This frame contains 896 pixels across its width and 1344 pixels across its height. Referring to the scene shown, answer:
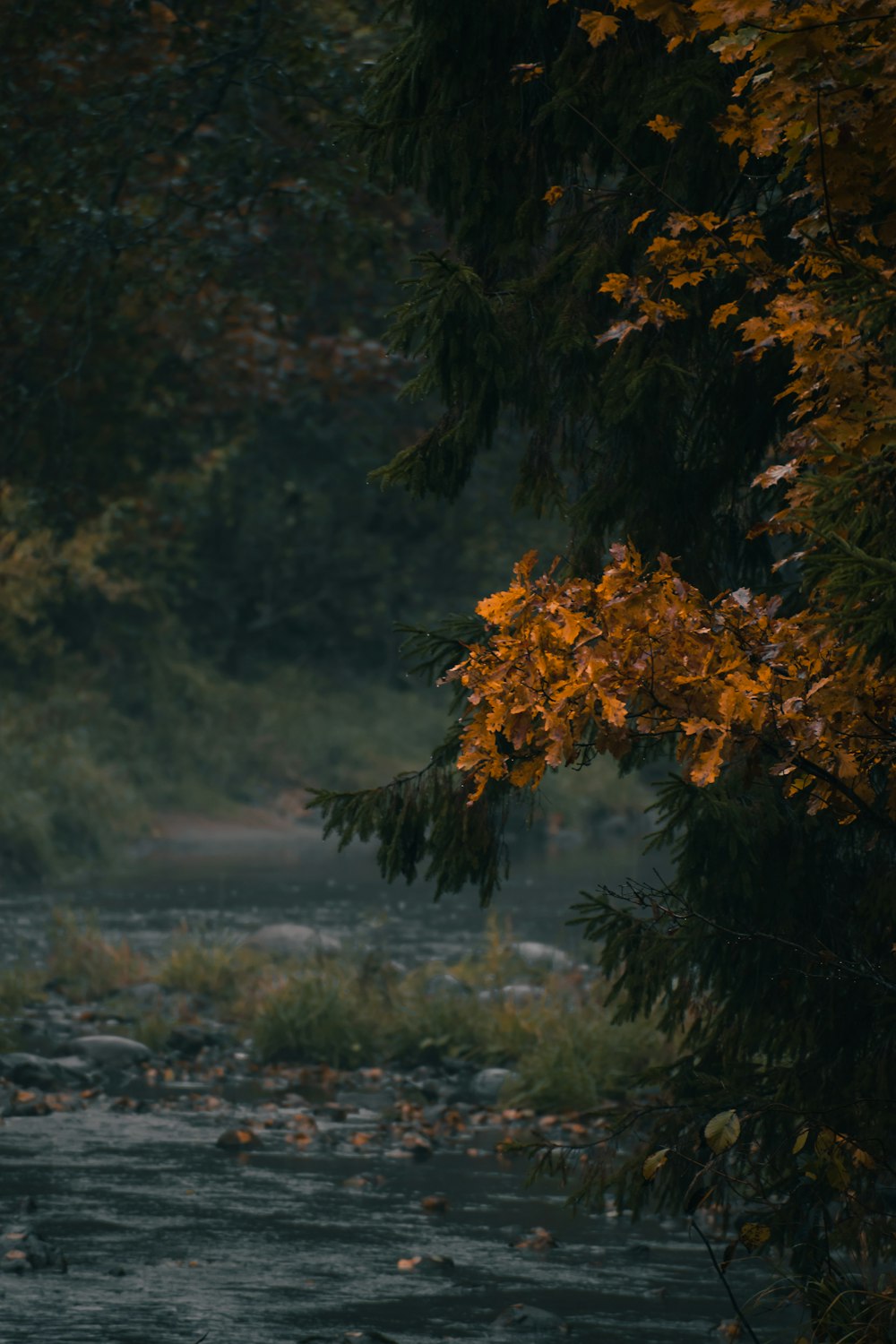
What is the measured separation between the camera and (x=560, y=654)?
175 inches

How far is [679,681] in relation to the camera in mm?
4258

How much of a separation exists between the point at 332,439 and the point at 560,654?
3014 cm

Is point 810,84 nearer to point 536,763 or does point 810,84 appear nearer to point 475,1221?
point 536,763

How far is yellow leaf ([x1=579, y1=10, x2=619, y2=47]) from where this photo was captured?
5.25 meters

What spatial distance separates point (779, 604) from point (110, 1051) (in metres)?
8.66

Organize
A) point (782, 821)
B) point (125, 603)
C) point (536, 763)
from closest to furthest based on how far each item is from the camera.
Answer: point (536, 763), point (782, 821), point (125, 603)

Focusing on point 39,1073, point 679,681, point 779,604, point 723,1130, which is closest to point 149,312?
point 39,1073

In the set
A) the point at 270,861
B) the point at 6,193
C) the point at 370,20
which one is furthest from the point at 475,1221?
the point at 270,861

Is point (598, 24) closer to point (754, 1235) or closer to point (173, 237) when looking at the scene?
point (754, 1235)

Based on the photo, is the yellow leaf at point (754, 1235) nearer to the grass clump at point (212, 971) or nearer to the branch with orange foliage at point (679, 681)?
the branch with orange foliage at point (679, 681)

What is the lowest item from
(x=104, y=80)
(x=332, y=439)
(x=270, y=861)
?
(x=270, y=861)

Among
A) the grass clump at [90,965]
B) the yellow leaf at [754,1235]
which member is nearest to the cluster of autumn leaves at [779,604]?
the yellow leaf at [754,1235]

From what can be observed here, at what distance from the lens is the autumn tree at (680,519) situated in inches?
174

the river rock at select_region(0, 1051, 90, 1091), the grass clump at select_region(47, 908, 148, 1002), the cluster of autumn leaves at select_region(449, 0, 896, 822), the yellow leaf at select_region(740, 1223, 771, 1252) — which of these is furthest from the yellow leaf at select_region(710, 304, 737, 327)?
the grass clump at select_region(47, 908, 148, 1002)
